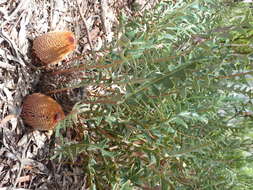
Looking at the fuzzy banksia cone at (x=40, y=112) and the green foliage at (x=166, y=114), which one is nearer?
the green foliage at (x=166, y=114)

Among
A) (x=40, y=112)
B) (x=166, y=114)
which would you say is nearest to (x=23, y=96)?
(x=40, y=112)

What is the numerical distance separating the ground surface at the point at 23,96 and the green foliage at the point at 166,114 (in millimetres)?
93

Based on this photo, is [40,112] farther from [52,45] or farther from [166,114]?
[166,114]

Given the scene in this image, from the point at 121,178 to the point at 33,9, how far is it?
24.2 inches

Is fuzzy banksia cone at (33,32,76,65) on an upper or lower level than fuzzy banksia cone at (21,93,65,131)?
upper

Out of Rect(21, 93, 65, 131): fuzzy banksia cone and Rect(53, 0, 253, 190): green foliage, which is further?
Rect(21, 93, 65, 131): fuzzy banksia cone

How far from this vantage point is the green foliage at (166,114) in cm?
90

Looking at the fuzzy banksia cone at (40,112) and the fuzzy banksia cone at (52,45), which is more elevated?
the fuzzy banksia cone at (52,45)

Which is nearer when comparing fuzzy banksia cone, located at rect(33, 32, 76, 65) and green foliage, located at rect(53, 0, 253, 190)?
green foliage, located at rect(53, 0, 253, 190)

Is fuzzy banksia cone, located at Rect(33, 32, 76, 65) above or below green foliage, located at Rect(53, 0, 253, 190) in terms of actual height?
above

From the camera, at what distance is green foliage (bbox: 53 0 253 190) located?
0.90 metres

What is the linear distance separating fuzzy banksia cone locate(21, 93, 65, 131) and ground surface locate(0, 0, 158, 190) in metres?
0.03

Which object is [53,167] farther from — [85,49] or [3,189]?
[85,49]

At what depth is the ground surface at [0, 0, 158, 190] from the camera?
102cm
